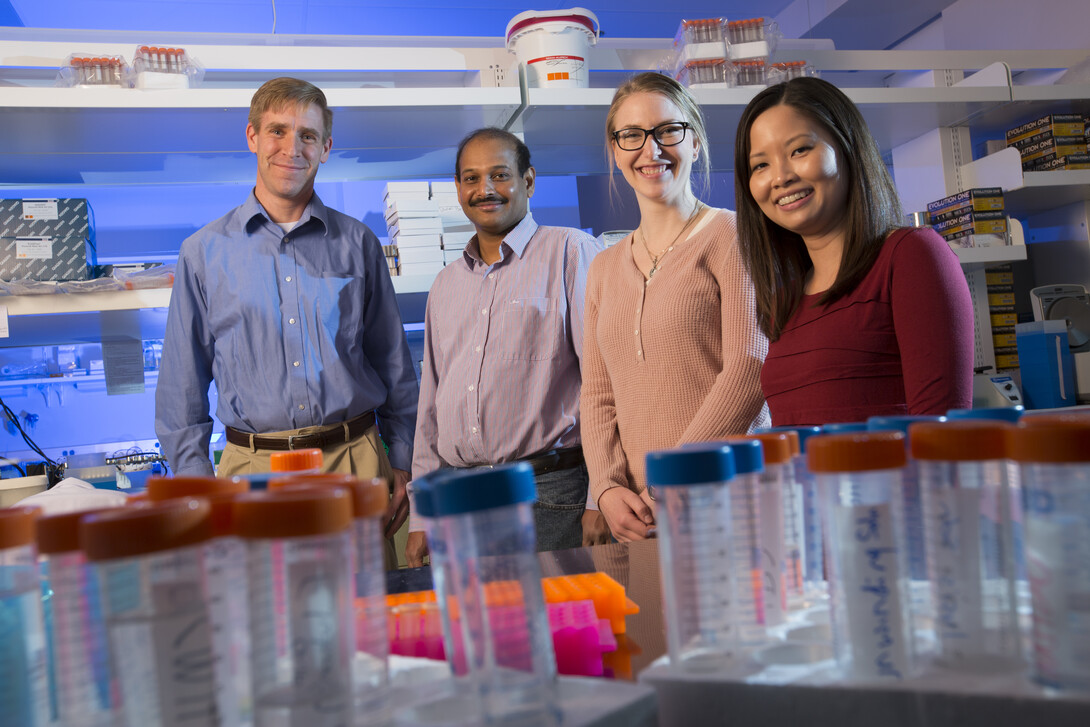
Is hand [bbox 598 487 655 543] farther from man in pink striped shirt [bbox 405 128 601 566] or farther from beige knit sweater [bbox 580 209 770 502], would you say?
man in pink striped shirt [bbox 405 128 601 566]

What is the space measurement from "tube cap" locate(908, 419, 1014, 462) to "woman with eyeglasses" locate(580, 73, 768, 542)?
953 millimetres

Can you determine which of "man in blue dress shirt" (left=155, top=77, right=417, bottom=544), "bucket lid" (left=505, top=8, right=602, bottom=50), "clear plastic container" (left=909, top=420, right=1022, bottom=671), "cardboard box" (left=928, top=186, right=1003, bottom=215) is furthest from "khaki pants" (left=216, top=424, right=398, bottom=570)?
"cardboard box" (left=928, top=186, right=1003, bottom=215)

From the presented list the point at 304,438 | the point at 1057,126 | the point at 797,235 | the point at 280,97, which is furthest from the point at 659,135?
the point at 1057,126

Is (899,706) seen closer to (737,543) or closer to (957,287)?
(737,543)

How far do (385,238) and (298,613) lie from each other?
3202 mm

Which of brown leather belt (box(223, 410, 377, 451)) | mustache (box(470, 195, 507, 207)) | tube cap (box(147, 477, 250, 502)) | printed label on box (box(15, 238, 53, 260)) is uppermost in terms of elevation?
printed label on box (box(15, 238, 53, 260))

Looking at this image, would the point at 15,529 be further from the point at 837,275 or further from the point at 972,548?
the point at 837,275

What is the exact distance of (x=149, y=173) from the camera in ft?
9.91

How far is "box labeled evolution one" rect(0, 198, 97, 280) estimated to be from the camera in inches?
94.8

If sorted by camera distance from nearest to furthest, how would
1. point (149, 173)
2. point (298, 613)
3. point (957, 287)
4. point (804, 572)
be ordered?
point (298, 613) → point (804, 572) → point (957, 287) → point (149, 173)

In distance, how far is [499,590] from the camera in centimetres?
51

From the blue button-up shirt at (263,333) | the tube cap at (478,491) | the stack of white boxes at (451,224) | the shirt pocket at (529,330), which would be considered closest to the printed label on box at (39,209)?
the blue button-up shirt at (263,333)

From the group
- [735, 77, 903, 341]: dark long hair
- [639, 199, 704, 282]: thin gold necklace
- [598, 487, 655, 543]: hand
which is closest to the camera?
[735, 77, 903, 341]: dark long hair

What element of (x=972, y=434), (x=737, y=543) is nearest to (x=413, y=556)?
(x=737, y=543)
